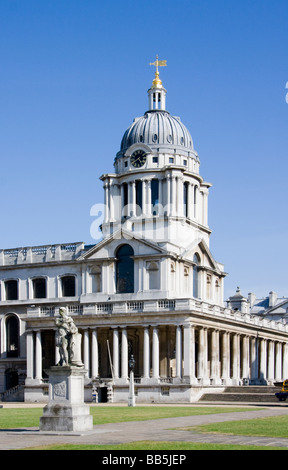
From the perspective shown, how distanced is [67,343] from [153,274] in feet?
161

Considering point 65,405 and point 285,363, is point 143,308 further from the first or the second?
point 65,405

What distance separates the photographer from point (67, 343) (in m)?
32.1

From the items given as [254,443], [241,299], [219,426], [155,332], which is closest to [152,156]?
[155,332]

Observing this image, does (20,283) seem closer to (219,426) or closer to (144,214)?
(144,214)

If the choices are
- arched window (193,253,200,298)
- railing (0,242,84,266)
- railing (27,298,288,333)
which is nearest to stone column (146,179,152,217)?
arched window (193,253,200,298)

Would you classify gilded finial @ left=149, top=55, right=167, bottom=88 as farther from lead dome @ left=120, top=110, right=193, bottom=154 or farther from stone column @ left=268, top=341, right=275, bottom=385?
stone column @ left=268, top=341, right=275, bottom=385

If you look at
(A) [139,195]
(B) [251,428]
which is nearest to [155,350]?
(A) [139,195]

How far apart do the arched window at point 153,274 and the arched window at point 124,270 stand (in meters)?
2.26

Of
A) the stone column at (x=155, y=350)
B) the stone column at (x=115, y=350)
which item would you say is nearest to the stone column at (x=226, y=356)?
the stone column at (x=155, y=350)

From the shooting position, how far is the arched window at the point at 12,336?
8762 cm

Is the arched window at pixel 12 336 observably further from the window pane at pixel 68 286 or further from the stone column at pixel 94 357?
the stone column at pixel 94 357

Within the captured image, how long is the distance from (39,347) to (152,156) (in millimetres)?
24839

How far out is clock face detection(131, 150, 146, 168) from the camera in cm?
8981

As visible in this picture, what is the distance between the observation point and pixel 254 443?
25.5 metres
